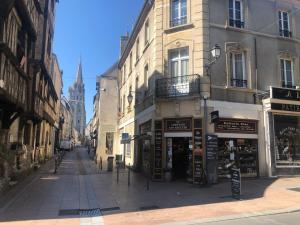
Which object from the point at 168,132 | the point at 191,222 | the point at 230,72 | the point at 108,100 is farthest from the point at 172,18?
the point at 108,100

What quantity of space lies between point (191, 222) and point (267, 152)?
878 centimetres

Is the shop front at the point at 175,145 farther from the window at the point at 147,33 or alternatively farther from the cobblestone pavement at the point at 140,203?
the window at the point at 147,33

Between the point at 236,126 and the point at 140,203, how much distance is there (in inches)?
272

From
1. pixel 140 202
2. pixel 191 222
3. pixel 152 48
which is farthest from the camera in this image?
pixel 152 48

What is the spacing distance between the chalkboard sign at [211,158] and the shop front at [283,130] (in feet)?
9.55

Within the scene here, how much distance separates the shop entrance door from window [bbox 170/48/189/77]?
10.7 feet

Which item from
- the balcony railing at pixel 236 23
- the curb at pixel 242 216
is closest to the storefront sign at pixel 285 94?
the balcony railing at pixel 236 23

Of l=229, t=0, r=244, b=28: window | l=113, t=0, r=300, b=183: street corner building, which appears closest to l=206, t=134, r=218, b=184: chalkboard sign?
l=113, t=0, r=300, b=183: street corner building

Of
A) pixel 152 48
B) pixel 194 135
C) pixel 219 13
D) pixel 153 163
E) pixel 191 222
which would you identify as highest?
pixel 219 13

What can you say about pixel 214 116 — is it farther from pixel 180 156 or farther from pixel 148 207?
pixel 148 207

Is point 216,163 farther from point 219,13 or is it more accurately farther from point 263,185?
point 219,13

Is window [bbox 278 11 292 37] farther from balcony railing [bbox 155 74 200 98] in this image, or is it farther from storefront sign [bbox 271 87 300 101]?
balcony railing [bbox 155 74 200 98]

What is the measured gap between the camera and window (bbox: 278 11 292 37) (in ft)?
54.9

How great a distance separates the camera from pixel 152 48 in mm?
16703
